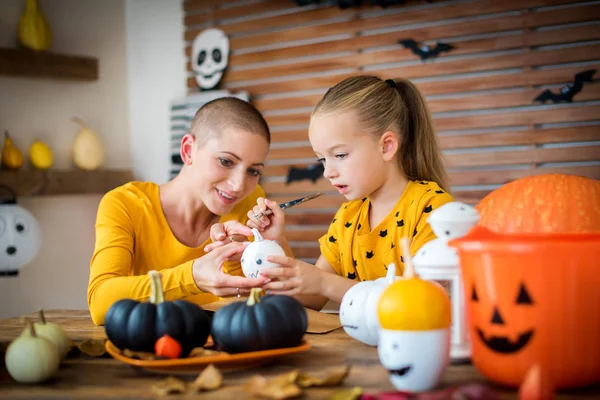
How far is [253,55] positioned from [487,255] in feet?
12.1

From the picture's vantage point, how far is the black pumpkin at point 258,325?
3.30 feet

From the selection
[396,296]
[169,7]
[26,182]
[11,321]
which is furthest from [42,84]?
[396,296]

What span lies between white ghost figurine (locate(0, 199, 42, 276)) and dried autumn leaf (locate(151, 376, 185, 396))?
2884 mm

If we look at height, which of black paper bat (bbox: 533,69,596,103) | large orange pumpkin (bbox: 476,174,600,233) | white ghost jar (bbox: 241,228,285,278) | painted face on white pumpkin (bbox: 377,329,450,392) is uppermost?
black paper bat (bbox: 533,69,596,103)

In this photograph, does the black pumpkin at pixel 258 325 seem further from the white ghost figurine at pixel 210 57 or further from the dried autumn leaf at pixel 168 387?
the white ghost figurine at pixel 210 57

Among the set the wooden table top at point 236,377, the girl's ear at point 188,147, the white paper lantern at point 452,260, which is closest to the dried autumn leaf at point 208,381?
the wooden table top at point 236,377

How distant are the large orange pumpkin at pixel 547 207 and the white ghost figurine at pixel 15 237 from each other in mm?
2728

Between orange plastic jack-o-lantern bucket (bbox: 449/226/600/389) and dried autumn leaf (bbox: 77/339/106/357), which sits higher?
orange plastic jack-o-lantern bucket (bbox: 449/226/600/389)

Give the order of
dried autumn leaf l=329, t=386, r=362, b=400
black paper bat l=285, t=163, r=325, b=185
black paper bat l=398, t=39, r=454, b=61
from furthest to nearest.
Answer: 1. black paper bat l=285, t=163, r=325, b=185
2. black paper bat l=398, t=39, r=454, b=61
3. dried autumn leaf l=329, t=386, r=362, b=400

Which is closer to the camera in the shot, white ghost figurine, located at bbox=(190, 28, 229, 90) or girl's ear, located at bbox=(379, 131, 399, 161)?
girl's ear, located at bbox=(379, 131, 399, 161)

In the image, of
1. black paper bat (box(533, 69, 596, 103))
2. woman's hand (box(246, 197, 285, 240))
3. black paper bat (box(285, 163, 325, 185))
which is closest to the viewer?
woman's hand (box(246, 197, 285, 240))

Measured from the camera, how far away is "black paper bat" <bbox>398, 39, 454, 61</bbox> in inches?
143

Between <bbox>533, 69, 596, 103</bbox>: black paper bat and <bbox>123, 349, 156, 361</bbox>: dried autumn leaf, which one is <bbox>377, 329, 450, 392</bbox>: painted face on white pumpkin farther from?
<bbox>533, 69, 596, 103</bbox>: black paper bat

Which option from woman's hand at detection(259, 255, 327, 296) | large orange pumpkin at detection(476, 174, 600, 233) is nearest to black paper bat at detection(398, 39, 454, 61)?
large orange pumpkin at detection(476, 174, 600, 233)
